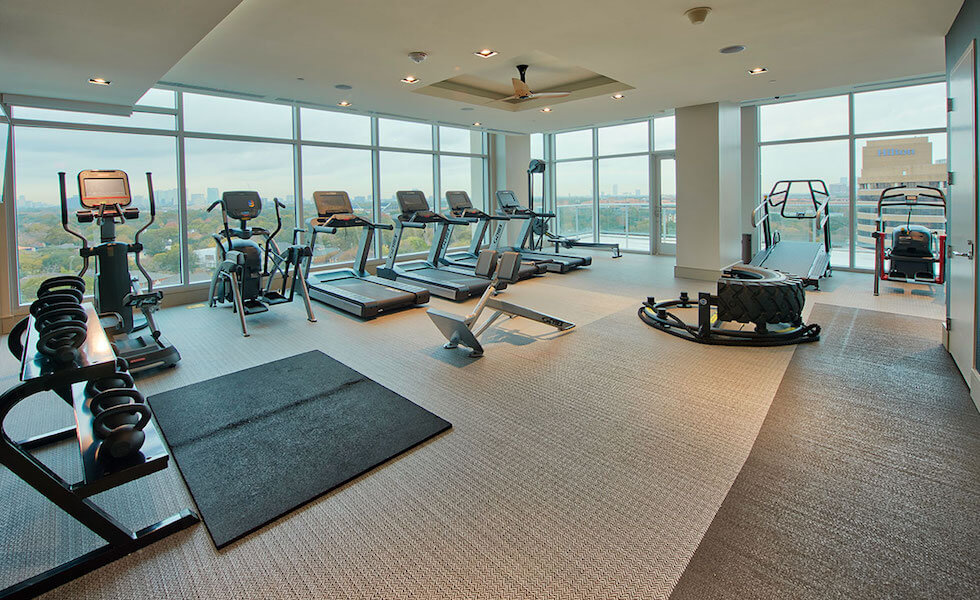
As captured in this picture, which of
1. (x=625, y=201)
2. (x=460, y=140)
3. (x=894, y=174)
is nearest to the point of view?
(x=894, y=174)

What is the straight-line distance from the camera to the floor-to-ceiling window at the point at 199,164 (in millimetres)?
6051

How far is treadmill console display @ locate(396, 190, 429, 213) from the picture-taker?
303 inches

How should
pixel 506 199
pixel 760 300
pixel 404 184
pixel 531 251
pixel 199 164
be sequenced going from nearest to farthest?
pixel 760 300 < pixel 199 164 < pixel 506 199 < pixel 404 184 < pixel 531 251

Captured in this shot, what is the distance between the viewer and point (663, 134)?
1056 centimetres

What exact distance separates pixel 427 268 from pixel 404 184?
227cm

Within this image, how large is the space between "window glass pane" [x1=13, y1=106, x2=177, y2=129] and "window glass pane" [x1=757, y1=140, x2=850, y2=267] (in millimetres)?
9496

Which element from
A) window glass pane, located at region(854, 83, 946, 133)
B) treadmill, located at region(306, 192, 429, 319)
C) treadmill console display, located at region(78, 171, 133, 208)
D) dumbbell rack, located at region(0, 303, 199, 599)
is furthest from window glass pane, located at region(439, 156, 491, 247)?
dumbbell rack, located at region(0, 303, 199, 599)

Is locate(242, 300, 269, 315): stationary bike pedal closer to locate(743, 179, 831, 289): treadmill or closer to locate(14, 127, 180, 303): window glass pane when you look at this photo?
locate(14, 127, 180, 303): window glass pane

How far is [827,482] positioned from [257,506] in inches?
104

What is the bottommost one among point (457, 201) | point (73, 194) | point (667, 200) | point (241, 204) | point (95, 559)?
point (95, 559)

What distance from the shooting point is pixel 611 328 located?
5.26m

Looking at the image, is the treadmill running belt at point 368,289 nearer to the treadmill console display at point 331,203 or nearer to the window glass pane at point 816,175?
the treadmill console display at point 331,203

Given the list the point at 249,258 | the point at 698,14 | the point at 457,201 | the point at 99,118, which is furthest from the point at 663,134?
the point at 99,118

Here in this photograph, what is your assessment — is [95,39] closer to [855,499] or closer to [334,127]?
[334,127]
